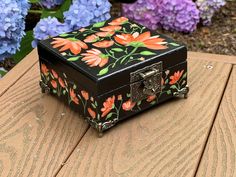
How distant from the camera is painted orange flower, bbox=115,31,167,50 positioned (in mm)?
1160

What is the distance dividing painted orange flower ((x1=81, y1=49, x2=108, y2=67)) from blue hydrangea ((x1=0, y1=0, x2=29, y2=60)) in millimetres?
572

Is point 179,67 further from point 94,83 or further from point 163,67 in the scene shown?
point 94,83

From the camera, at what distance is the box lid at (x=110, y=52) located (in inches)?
41.6

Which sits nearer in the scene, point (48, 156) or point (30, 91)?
point (48, 156)

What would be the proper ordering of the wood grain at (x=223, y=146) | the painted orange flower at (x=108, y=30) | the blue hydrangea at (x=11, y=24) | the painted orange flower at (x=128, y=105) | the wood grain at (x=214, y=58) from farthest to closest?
1. the blue hydrangea at (x=11, y=24)
2. the wood grain at (x=214, y=58)
3. the painted orange flower at (x=108, y=30)
4. the painted orange flower at (x=128, y=105)
5. the wood grain at (x=223, y=146)

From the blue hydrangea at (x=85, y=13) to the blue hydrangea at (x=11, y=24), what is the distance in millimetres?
149

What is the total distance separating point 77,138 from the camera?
1.10 metres

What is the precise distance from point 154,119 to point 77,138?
0.18m

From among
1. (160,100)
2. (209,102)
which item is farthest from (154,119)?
(209,102)

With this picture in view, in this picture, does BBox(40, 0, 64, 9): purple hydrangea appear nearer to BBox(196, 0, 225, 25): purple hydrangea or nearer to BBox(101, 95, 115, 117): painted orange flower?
BBox(196, 0, 225, 25): purple hydrangea

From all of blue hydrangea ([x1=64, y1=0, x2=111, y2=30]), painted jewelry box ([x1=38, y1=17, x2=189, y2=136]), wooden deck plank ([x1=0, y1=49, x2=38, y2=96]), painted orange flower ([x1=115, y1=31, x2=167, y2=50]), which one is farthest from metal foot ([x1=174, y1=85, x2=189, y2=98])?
blue hydrangea ([x1=64, y1=0, x2=111, y2=30])

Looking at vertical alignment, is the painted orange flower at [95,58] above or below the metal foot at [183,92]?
above

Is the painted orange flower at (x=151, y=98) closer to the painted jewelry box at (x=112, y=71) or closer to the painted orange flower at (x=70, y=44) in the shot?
the painted jewelry box at (x=112, y=71)

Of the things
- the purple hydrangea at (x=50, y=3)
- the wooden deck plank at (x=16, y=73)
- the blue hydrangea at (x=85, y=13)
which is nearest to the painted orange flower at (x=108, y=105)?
the wooden deck plank at (x=16, y=73)
